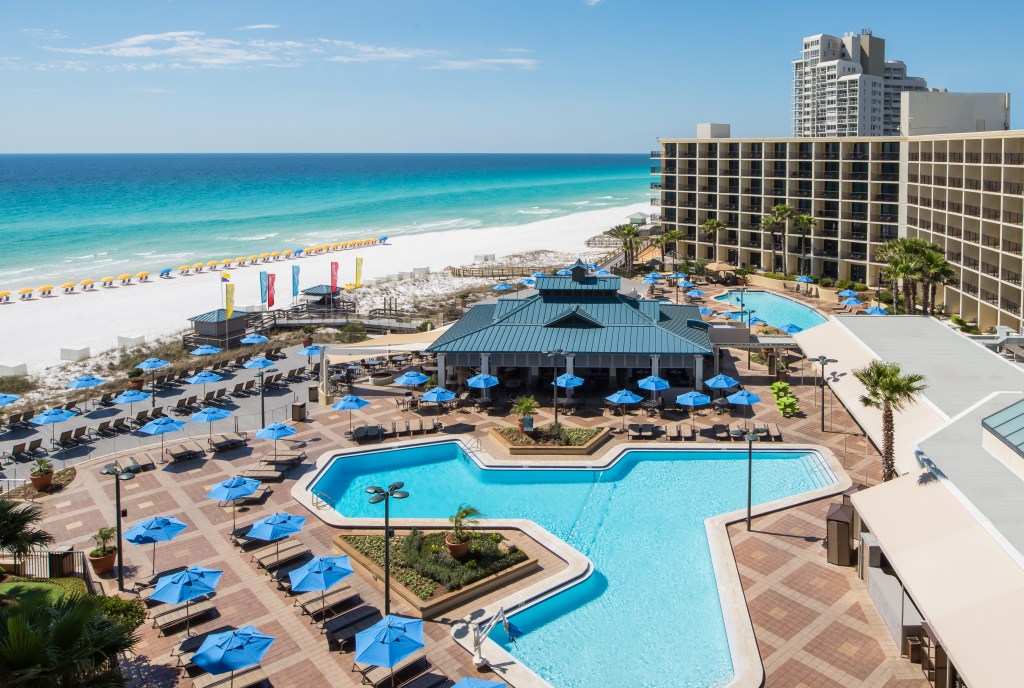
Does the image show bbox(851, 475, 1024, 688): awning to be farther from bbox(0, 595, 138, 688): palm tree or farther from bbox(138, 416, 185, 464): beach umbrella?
bbox(138, 416, 185, 464): beach umbrella

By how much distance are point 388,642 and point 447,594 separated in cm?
441

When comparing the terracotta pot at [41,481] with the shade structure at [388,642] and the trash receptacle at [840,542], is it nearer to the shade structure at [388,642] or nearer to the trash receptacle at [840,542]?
the shade structure at [388,642]

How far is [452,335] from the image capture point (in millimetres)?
42094

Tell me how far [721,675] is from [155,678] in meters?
13.1

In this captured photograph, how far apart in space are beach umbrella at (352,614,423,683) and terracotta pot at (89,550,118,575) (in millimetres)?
9721

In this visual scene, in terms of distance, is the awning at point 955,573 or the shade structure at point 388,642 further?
the shade structure at point 388,642

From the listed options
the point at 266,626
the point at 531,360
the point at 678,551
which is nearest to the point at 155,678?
the point at 266,626

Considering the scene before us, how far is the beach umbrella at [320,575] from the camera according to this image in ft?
68.0

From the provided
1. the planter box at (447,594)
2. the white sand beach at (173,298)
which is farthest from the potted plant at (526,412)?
the white sand beach at (173,298)

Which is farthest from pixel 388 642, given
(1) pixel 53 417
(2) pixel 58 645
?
(1) pixel 53 417

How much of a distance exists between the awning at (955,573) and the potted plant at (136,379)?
3487 centimetres

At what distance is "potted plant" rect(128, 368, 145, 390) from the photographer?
4231cm

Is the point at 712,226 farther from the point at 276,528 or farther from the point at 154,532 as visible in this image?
the point at 154,532

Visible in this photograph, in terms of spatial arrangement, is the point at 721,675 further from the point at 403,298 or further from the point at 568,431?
the point at 403,298
